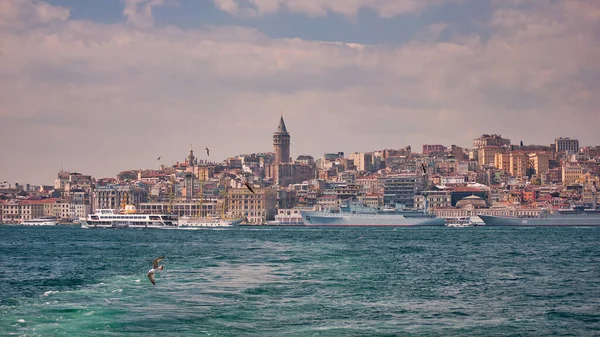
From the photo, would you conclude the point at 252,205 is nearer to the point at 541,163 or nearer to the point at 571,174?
the point at 571,174

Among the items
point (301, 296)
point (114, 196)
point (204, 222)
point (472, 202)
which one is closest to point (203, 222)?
point (204, 222)

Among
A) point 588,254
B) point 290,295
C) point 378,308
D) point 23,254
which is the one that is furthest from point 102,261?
point 588,254

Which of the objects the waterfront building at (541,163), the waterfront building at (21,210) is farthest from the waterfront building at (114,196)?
the waterfront building at (541,163)

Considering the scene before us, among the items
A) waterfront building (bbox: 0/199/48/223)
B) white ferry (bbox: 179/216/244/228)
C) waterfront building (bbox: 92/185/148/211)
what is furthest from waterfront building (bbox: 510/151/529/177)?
waterfront building (bbox: 0/199/48/223)

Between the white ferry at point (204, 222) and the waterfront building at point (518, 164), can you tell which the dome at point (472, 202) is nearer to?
the white ferry at point (204, 222)

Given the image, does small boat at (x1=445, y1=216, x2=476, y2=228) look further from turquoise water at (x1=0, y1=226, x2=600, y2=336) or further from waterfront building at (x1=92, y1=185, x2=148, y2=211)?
turquoise water at (x1=0, y1=226, x2=600, y2=336)

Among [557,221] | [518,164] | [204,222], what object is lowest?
[557,221]

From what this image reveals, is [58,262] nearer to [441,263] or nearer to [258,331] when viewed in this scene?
[441,263]
